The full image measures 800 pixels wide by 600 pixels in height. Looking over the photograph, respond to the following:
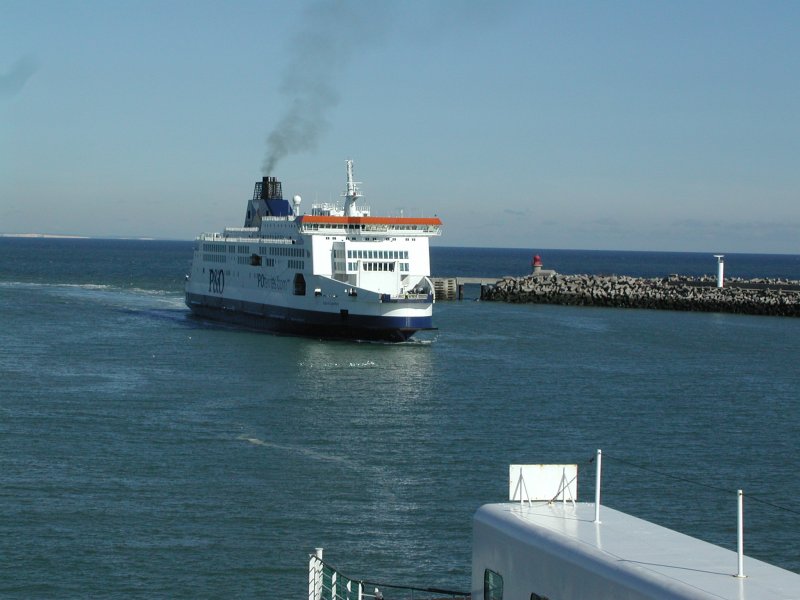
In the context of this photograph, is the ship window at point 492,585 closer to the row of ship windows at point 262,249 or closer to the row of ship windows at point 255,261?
the row of ship windows at point 262,249

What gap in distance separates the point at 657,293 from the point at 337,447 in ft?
175

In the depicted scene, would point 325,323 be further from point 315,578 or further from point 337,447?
point 315,578

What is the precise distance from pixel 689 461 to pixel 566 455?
268 centimetres

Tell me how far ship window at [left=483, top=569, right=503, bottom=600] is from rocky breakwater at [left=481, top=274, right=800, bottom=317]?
210ft

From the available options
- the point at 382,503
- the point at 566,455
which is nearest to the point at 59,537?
the point at 382,503

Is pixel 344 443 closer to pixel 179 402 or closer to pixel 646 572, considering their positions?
pixel 179 402

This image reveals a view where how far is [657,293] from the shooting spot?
75375mm

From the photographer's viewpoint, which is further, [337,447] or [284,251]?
[284,251]

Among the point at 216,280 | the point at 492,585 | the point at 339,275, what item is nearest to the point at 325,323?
the point at 339,275

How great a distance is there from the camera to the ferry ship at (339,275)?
47.0 m

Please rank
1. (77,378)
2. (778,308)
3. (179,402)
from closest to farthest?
(179,402), (77,378), (778,308)

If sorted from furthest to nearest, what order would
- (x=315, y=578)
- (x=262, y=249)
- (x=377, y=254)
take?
(x=262, y=249)
(x=377, y=254)
(x=315, y=578)

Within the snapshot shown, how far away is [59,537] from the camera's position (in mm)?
18156

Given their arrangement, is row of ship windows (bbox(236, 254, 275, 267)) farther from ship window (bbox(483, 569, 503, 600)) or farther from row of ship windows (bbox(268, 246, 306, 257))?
ship window (bbox(483, 569, 503, 600))
